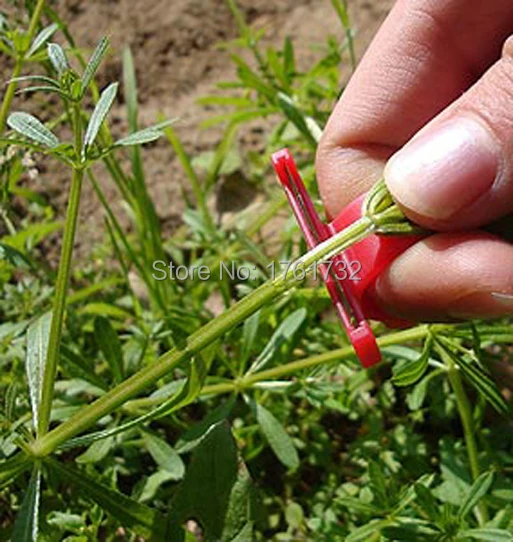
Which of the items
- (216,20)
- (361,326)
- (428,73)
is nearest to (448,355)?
(361,326)

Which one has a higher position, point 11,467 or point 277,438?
point 11,467

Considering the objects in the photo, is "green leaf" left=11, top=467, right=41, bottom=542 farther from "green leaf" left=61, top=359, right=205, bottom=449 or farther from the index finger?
the index finger

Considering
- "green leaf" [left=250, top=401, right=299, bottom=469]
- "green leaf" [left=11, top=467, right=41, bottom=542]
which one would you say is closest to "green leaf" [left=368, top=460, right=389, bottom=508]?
"green leaf" [left=250, top=401, right=299, bottom=469]

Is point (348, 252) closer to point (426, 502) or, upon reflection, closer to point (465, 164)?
point (465, 164)

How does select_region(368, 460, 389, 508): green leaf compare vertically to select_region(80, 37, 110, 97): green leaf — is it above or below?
below

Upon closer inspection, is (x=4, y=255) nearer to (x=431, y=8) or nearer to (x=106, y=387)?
(x=106, y=387)

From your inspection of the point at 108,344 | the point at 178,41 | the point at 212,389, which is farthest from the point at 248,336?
the point at 178,41
